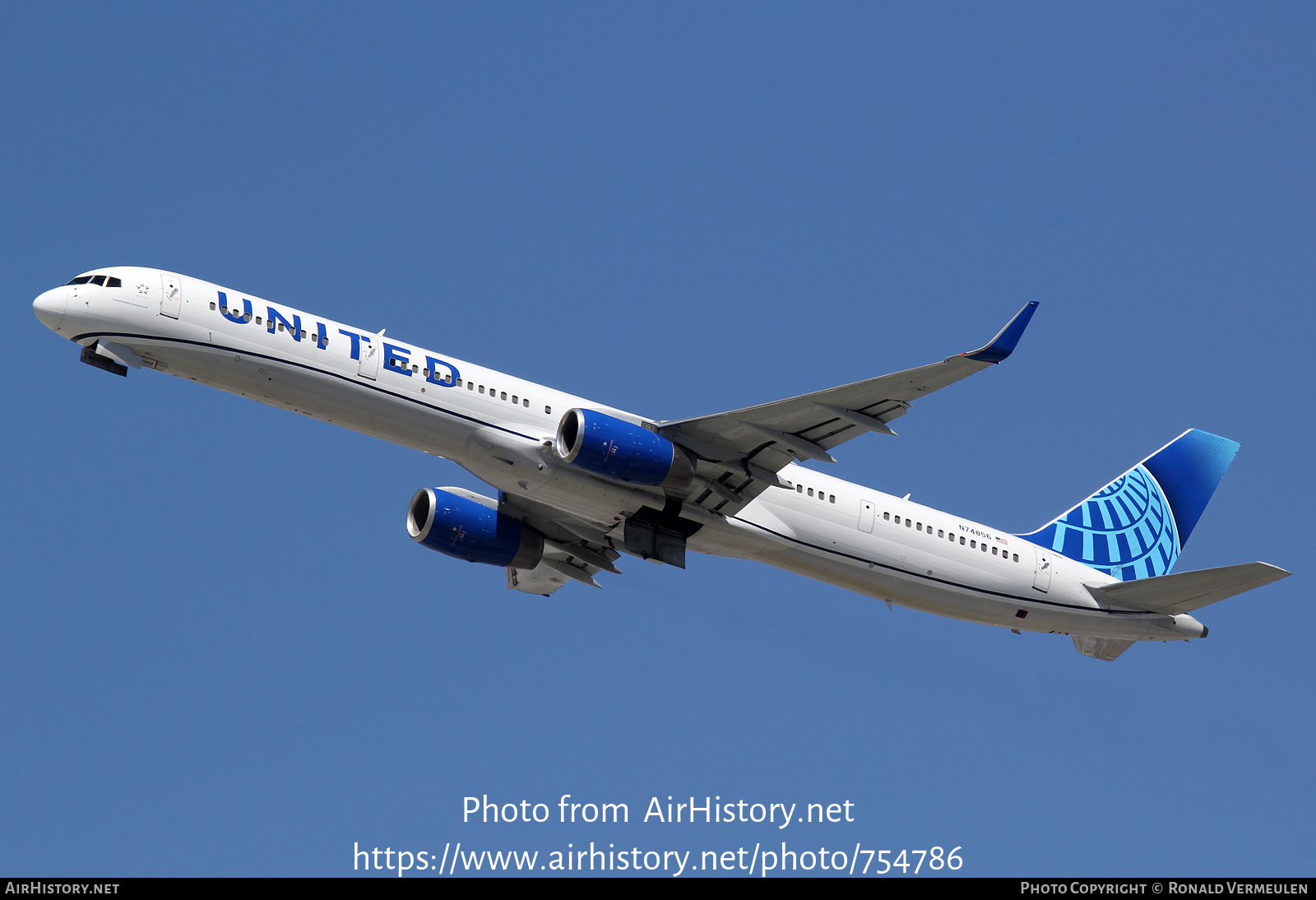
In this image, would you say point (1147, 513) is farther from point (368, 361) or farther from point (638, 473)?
point (368, 361)

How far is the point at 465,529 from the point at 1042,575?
1642 cm

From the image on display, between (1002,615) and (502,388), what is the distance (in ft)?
51.3

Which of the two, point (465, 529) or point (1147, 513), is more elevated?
point (1147, 513)

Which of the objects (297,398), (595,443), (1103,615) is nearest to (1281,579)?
(1103,615)

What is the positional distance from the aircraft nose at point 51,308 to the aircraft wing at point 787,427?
46.4ft

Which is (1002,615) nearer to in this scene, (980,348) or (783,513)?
(783,513)

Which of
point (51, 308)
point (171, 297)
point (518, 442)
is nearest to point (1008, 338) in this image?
point (518, 442)

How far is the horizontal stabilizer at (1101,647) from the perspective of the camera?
4006 centimetres

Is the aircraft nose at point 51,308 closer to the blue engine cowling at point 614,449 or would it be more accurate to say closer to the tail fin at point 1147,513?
the blue engine cowling at point 614,449

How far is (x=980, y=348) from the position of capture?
1128 inches

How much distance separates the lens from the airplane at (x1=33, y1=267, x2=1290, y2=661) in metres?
31.4

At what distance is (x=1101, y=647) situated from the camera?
40250 mm

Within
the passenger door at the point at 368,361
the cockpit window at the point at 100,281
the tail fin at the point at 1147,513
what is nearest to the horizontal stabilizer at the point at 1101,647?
the tail fin at the point at 1147,513

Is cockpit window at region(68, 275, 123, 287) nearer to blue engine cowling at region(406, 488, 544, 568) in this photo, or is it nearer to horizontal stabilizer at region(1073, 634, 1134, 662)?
blue engine cowling at region(406, 488, 544, 568)
